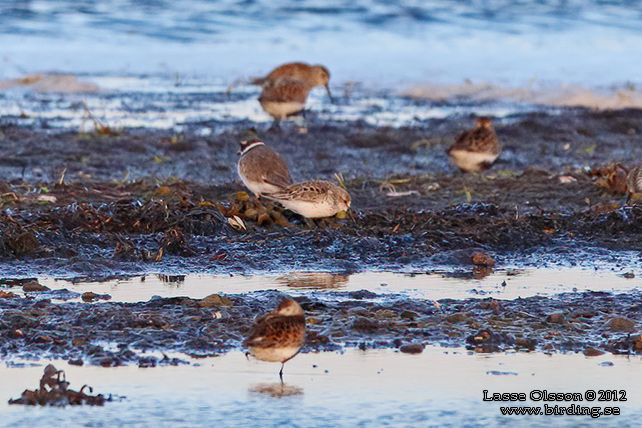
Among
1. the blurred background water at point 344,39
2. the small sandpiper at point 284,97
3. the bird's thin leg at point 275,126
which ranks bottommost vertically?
the bird's thin leg at point 275,126

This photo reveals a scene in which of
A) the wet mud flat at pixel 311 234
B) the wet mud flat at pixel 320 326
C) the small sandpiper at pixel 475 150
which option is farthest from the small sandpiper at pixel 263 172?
the small sandpiper at pixel 475 150

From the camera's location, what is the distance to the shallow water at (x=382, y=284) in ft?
20.8

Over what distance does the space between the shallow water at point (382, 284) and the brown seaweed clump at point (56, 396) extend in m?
1.61

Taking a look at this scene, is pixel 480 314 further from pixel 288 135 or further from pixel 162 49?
pixel 162 49

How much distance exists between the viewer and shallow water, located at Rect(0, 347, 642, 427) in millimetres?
4285

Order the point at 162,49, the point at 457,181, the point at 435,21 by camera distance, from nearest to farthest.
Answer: the point at 457,181 < the point at 162,49 < the point at 435,21

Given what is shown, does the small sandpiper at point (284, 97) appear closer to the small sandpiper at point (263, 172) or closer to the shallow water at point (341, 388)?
the small sandpiper at point (263, 172)

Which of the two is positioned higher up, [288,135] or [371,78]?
[371,78]

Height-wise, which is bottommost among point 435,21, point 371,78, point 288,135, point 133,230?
point 133,230

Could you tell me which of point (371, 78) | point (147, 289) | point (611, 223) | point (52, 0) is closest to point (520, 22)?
→ point (371, 78)

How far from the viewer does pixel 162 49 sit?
2317 centimetres

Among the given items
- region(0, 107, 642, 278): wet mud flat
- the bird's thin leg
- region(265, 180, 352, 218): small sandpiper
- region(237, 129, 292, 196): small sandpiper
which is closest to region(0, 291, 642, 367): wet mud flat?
region(0, 107, 642, 278): wet mud flat

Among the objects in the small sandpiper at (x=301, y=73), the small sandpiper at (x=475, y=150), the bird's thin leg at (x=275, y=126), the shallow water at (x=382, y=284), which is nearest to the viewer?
the shallow water at (x=382, y=284)

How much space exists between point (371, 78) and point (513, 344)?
15.4m
